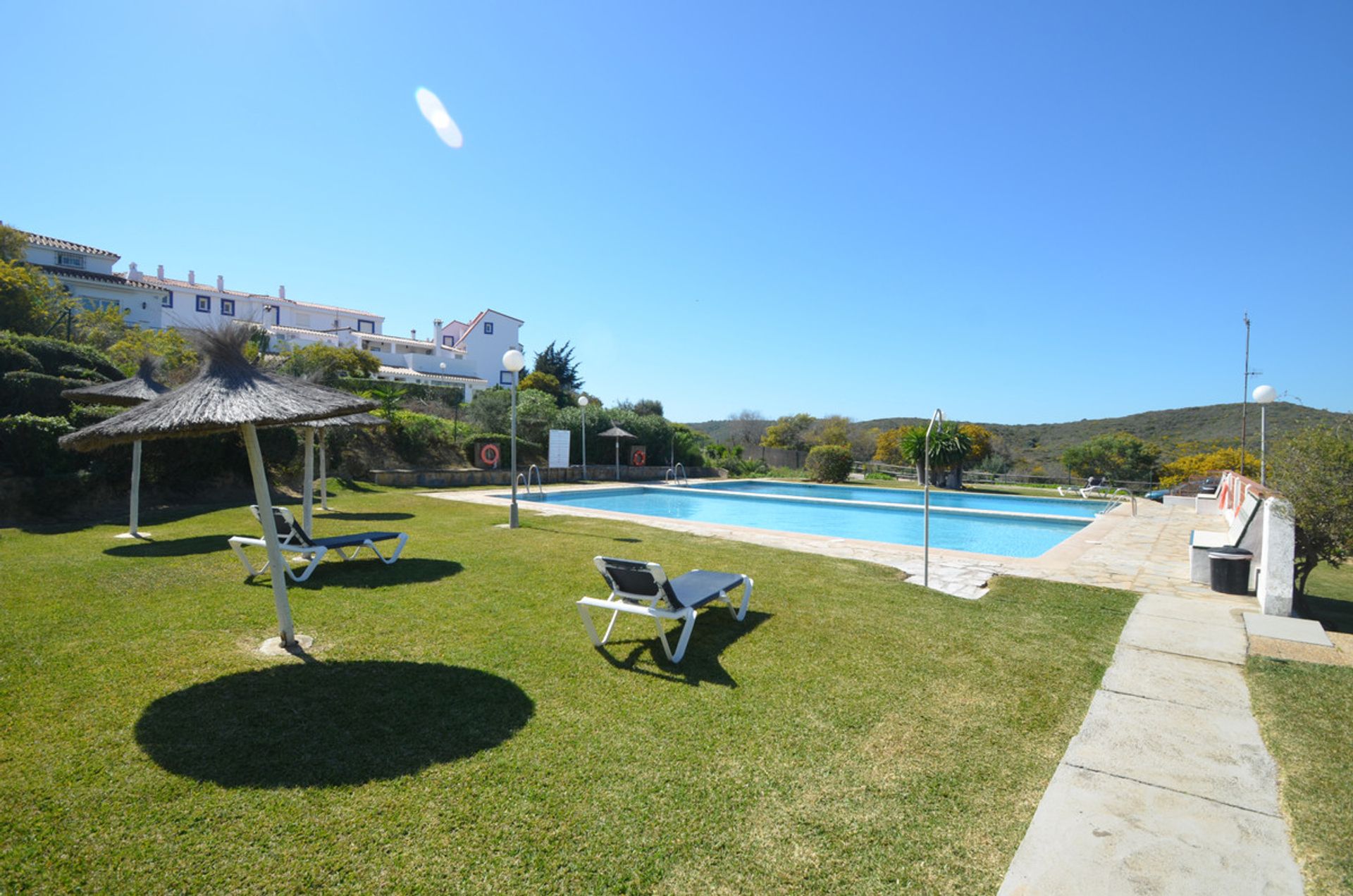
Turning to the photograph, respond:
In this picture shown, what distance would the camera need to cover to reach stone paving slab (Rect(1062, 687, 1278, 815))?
115 inches

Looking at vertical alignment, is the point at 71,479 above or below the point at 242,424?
below

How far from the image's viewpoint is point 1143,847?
248 cm

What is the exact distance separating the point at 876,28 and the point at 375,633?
44.2 ft

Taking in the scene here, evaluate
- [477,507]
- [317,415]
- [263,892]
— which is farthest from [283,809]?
[477,507]

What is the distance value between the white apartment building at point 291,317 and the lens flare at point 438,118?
22191 mm

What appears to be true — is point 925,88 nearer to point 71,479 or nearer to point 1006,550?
point 1006,550

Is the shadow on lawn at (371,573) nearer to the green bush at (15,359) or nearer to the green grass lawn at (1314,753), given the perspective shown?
the green grass lawn at (1314,753)

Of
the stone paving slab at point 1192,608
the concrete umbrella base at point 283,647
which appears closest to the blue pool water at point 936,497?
the stone paving slab at point 1192,608

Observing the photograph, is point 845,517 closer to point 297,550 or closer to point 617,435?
point 617,435

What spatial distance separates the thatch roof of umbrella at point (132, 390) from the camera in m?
8.95

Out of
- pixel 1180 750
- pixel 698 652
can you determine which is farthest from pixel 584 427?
pixel 1180 750

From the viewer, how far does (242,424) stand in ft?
13.7

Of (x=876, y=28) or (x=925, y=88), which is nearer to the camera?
(x=876, y=28)

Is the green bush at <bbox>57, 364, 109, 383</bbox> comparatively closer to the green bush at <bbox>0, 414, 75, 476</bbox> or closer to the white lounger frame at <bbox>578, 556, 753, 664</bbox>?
the green bush at <bbox>0, 414, 75, 476</bbox>
